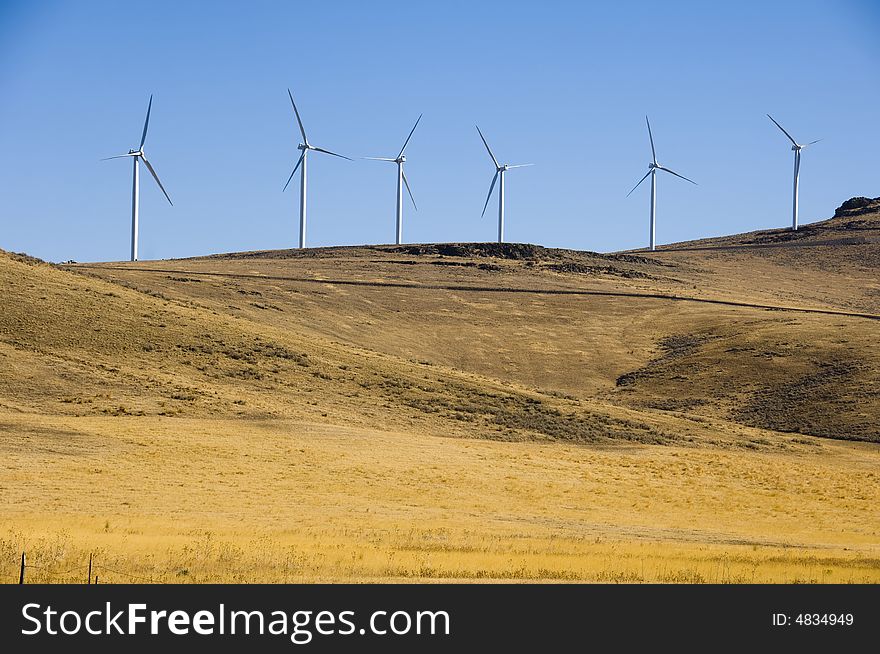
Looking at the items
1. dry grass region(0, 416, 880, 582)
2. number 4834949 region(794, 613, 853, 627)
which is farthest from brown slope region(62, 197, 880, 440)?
number 4834949 region(794, 613, 853, 627)

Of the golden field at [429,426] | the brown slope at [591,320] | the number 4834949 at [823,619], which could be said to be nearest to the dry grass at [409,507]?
the golden field at [429,426]

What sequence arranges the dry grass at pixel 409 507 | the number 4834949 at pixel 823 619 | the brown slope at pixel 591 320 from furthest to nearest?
the brown slope at pixel 591 320 < the dry grass at pixel 409 507 < the number 4834949 at pixel 823 619

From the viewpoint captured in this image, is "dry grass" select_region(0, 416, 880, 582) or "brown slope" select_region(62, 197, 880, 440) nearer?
"dry grass" select_region(0, 416, 880, 582)

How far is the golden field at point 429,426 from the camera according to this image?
88.8ft

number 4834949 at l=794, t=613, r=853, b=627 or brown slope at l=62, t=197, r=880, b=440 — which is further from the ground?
brown slope at l=62, t=197, r=880, b=440

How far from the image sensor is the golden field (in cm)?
2706

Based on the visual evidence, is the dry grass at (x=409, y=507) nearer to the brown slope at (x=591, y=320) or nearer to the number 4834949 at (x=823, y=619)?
the number 4834949 at (x=823, y=619)

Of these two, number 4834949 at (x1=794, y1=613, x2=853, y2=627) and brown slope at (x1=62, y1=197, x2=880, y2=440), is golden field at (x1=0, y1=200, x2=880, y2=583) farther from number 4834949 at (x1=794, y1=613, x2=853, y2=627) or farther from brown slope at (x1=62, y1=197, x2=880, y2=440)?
number 4834949 at (x1=794, y1=613, x2=853, y2=627)

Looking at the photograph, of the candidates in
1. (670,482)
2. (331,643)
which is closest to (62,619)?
(331,643)

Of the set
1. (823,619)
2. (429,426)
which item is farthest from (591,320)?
(823,619)

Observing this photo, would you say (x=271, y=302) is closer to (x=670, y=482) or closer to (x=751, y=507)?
(x=670, y=482)

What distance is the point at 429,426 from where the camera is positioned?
59812 mm

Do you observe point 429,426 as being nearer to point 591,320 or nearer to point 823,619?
point 591,320

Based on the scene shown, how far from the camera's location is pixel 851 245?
162375mm
